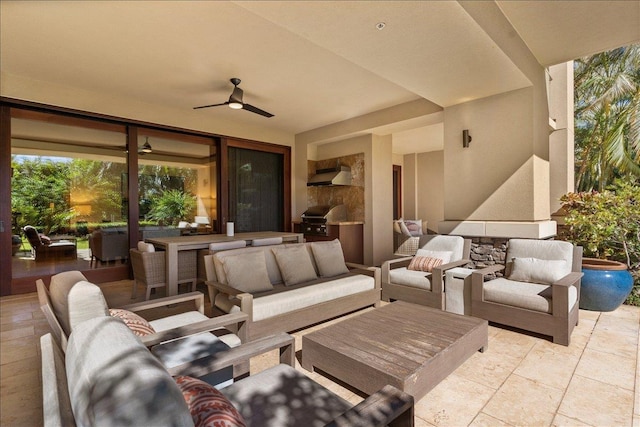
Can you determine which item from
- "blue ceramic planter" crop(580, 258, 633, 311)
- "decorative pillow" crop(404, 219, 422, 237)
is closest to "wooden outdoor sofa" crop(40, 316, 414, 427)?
"blue ceramic planter" crop(580, 258, 633, 311)

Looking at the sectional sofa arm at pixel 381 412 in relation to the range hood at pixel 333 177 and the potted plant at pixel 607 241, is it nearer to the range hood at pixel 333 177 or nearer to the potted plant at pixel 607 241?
the potted plant at pixel 607 241

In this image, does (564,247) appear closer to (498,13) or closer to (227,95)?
(498,13)

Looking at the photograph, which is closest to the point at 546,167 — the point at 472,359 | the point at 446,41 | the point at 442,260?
the point at 442,260

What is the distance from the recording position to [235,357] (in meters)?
1.42

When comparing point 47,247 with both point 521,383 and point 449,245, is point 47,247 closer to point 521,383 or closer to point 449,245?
point 449,245

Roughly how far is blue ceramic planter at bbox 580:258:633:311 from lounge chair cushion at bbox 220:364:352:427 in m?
3.55

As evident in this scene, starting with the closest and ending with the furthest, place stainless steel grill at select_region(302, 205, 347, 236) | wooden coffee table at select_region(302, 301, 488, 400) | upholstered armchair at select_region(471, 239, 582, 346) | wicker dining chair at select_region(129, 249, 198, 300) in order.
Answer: wooden coffee table at select_region(302, 301, 488, 400)
upholstered armchair at select_region(471, 239, 582, 346)
wicker dining chair at select_region(129, 249, 198, 300)
stainless steel grill at select_region(302, 205, 347, 236)

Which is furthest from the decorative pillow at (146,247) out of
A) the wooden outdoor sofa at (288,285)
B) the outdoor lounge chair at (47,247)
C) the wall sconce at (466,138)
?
the wall sconce at (466,138)

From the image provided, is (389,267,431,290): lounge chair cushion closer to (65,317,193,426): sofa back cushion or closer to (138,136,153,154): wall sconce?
(65,317,193,426): sofa back cushion

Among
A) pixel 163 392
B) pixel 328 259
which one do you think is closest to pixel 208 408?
pixel 163 392

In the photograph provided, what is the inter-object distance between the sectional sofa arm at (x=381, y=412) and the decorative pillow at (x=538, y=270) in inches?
104

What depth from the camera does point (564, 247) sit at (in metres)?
3.24

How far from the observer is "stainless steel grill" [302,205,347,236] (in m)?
6.51

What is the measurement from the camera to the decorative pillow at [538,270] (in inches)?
121
